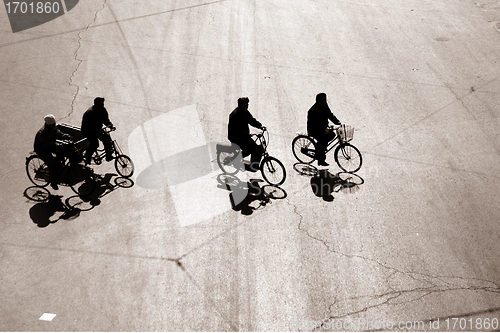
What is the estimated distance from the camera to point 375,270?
5.86 meters

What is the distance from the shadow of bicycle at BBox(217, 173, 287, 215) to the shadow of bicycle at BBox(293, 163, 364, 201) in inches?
28.0

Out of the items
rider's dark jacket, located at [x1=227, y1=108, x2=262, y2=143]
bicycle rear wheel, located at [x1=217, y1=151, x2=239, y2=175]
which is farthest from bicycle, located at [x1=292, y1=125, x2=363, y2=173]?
bicycle rear wheel, located at [x1=217, y1=151, x2=239, y2=175]

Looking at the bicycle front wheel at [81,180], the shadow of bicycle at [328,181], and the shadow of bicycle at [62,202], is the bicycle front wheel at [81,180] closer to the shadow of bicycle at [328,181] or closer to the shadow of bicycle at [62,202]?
the shadow of bicycle at [62,202]

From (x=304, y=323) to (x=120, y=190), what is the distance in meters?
4.34

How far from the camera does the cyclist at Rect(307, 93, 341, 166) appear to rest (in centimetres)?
706

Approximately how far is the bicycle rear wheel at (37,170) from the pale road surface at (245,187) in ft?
1.39

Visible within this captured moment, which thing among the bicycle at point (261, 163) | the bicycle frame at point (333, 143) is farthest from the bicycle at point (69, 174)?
the bicycle frame at point (333, 143)

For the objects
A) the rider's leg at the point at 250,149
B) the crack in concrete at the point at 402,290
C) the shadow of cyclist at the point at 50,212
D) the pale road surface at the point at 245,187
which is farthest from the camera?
the rider's leg at the point at 250,149

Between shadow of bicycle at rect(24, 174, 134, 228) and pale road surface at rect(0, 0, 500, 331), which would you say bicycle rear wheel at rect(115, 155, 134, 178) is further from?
pale road surface at rect(0, 0, 500, 331)

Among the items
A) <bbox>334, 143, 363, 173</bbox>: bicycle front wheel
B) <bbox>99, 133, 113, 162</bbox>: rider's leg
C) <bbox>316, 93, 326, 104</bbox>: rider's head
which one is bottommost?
<bbox>334, 143, 363, 173</bbox>: bicycle front wheel

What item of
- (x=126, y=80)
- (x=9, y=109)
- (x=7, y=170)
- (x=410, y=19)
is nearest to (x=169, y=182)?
(x=7, y=170)

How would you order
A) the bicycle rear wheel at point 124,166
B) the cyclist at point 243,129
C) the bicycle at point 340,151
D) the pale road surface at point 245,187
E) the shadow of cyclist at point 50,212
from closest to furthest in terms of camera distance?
the pale road surface at point 245,187, the shadow of cyclist at point 50,212, the cyclist at point 243,129, the bicycle rear wheel at point 124,166, the bicycle at point 340,151

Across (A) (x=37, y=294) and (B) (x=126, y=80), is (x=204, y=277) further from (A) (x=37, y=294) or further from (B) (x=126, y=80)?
(B) (x=126, y=80)

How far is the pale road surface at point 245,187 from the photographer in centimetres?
549
